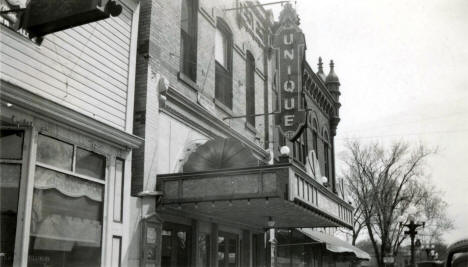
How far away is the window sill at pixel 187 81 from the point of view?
41.3 ft

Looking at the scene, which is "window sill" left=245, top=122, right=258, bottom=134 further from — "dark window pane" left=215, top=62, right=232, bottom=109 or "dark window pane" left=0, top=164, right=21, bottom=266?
"dark window pane" left=0, top=164, right=21, bottom=266

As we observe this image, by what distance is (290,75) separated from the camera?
663 inches

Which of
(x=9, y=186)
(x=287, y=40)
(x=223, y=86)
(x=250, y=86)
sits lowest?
(x=9, y=186)

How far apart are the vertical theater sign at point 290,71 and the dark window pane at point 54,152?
8.57 m

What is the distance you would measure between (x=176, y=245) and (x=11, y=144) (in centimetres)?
555

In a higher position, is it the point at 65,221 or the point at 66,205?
the point at 66,205

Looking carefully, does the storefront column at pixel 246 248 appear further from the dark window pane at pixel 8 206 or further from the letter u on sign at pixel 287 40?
the dark window pane at pixel 8 206

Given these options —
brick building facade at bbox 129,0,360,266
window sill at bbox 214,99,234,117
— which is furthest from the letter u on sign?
window sill at bbox 214,99,234,117

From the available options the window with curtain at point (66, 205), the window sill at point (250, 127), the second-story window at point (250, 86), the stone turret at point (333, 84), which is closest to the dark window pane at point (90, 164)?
the window with curtain at point (66, 205)

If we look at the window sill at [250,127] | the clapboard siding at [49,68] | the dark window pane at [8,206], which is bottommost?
the dark window pane at [8,206]

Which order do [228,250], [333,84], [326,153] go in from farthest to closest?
[333,84] < [326,153] < [228,250]

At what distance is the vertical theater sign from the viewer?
16.3m

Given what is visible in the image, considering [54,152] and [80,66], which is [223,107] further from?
[54,152]

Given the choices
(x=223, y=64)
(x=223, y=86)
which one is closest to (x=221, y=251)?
(x=223, y=86)
